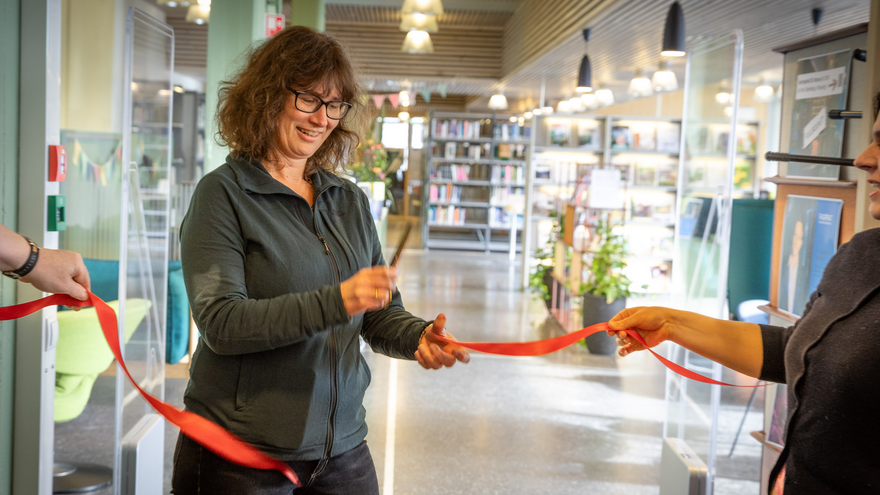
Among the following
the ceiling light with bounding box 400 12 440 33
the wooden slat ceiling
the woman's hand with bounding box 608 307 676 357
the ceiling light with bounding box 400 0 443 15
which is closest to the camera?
the woman's hand with bounding box 608 307 676 357

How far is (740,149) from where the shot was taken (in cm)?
926

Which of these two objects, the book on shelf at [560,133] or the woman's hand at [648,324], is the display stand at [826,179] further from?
the book on shelf at [560,133]

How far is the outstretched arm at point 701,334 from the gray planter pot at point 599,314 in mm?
4572

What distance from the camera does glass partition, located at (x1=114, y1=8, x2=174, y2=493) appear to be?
10.1ft

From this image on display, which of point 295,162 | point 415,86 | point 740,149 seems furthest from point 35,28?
point 415,86

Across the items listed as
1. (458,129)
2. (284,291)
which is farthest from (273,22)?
(458,129)

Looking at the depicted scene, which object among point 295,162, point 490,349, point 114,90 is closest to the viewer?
point 295,162

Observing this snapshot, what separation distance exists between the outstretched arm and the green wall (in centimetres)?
162

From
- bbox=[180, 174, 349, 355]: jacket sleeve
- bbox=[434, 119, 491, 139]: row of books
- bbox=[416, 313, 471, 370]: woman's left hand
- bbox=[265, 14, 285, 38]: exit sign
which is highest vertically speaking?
bbox=[434, 119, 491, 139]: row of books

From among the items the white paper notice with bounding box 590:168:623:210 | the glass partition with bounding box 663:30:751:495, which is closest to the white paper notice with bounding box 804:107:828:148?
the glass partition with bounding box 663:30:751:495

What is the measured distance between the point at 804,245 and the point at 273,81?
192 cm

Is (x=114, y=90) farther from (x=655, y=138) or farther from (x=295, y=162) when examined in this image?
(x=655, y=138)

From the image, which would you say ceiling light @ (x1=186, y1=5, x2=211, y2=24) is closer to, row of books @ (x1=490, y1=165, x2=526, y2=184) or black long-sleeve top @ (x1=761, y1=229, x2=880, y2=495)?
black long-sleeve top @ (x1=761, y1=229, x2=880, y2=495)

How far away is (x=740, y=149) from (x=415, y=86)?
7.70 meters
